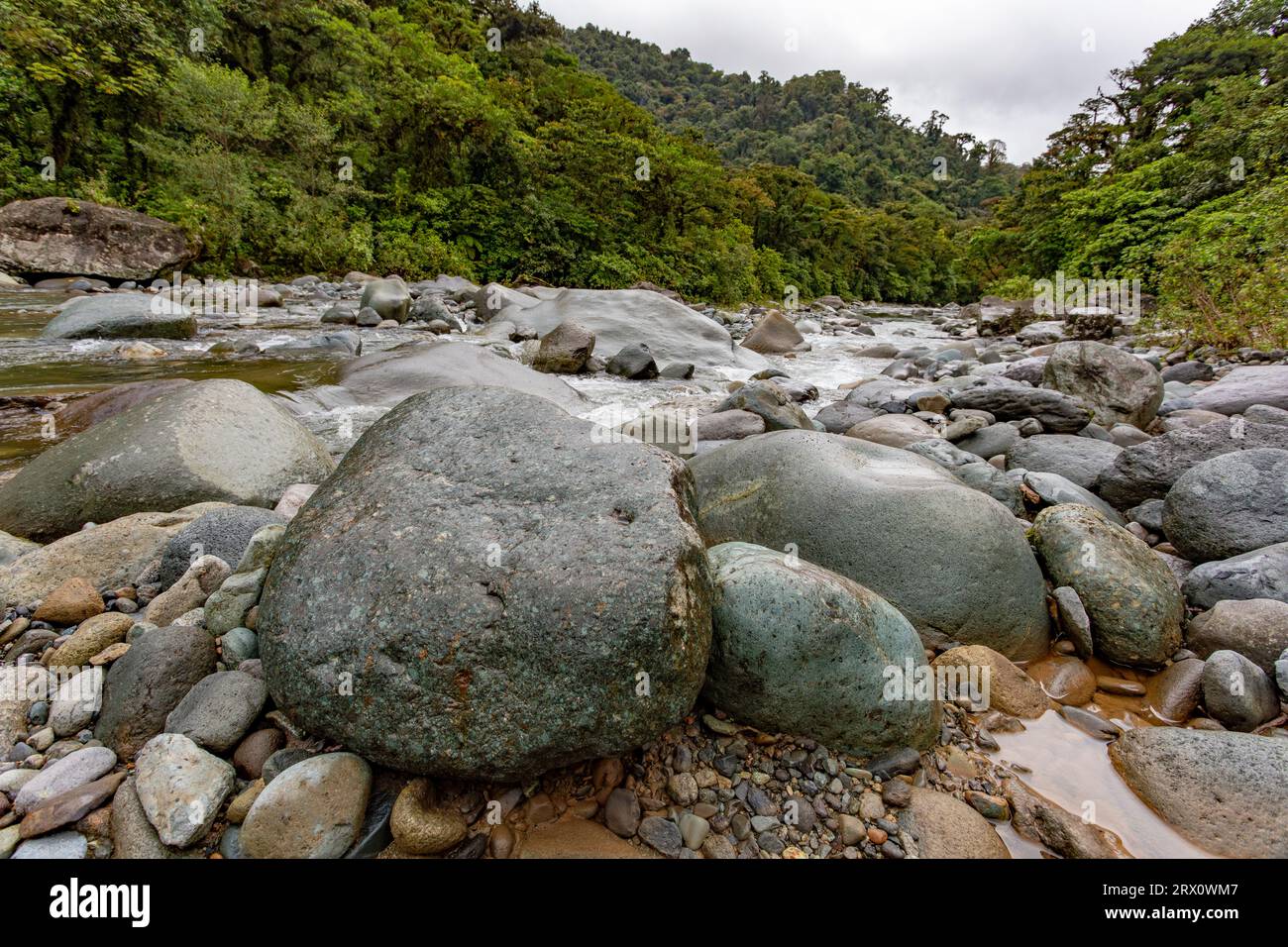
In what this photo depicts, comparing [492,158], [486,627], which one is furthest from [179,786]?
Result: [492,158]

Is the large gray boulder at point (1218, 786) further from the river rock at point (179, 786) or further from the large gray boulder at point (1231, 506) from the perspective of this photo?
the river rock at point (179, 786)

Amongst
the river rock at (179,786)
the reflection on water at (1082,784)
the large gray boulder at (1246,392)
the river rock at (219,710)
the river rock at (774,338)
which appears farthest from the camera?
the river rock at (774,338)

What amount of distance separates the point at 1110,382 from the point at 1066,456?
2184 millimetres

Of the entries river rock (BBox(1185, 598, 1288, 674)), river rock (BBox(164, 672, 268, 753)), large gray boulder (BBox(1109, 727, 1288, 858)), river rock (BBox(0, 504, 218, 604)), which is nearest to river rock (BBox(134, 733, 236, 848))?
river rock (BBox(164, 672, 268, 753))

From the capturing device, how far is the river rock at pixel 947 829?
2.02m

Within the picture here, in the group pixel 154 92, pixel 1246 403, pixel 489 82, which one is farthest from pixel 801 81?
pixel 1246 403

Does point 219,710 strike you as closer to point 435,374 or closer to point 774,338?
point 435,374

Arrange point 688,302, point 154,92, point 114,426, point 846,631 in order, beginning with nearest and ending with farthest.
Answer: point 846,631
point 114,426
point 154,92
point 688,302

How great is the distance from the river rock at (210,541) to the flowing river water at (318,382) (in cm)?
284

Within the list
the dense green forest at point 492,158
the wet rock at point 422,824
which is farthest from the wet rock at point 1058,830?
the dense green forest at point 492,158
